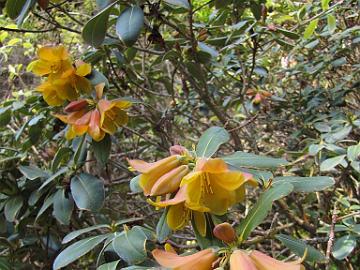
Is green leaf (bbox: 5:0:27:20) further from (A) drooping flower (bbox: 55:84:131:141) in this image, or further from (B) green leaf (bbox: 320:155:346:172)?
(B) green leaf (bbox: 320:155:346:172)

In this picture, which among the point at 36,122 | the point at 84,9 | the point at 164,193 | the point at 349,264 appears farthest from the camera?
the point at 84,9

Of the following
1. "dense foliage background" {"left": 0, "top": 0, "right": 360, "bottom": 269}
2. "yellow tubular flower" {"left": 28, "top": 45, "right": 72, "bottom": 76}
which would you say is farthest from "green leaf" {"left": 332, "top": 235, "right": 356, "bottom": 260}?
"yellow tubular flower" {"left": 28, "top": 45, "right": 72, "bottom": 76}

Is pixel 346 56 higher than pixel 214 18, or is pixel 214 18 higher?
pixel 214 18

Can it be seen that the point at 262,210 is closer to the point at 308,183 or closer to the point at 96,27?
the point at 308,183

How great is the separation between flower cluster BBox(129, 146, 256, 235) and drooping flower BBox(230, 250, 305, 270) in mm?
112

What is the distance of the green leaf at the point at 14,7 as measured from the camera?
1300mm

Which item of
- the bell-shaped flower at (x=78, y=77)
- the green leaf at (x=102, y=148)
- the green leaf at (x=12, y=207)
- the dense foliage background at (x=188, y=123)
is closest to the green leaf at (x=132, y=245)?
the dense foliage background at (x=188, y=123)

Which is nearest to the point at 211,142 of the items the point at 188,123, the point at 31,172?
the point at 31,172

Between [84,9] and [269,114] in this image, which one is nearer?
[269,114]

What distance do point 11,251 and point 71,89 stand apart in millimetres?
724

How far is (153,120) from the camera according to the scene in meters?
2.14

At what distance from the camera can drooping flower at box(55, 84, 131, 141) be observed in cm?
129

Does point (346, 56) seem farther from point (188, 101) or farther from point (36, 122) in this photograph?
point (36, 122)

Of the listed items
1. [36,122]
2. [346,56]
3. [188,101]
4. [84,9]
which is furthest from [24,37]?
[346,56]
